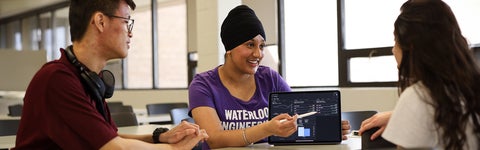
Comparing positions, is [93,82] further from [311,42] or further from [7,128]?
[311,42]

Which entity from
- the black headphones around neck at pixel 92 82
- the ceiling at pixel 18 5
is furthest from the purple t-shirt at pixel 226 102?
the ceiling at pixel 18 5

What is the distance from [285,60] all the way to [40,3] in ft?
24.5

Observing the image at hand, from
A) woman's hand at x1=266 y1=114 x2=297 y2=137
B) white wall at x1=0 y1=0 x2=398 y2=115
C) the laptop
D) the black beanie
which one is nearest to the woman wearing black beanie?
the black beanie

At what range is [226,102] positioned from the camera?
238cm

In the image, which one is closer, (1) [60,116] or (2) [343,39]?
(1) [60,116]

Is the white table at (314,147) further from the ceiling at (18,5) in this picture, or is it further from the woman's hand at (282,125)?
the ceiling at (18,5)

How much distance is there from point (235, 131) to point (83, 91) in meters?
0.69

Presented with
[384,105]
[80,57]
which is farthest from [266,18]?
[80,57]

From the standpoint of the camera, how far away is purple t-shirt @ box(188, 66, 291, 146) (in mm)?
2332

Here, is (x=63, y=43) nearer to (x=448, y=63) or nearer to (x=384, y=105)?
(x=384, y=105)

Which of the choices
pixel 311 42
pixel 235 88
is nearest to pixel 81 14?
pixel 235 88

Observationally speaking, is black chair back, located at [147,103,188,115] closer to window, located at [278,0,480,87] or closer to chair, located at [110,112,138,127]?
window, located at [278,0,480,87]

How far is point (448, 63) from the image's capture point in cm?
137

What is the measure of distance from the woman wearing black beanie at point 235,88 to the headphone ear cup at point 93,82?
0.61m
